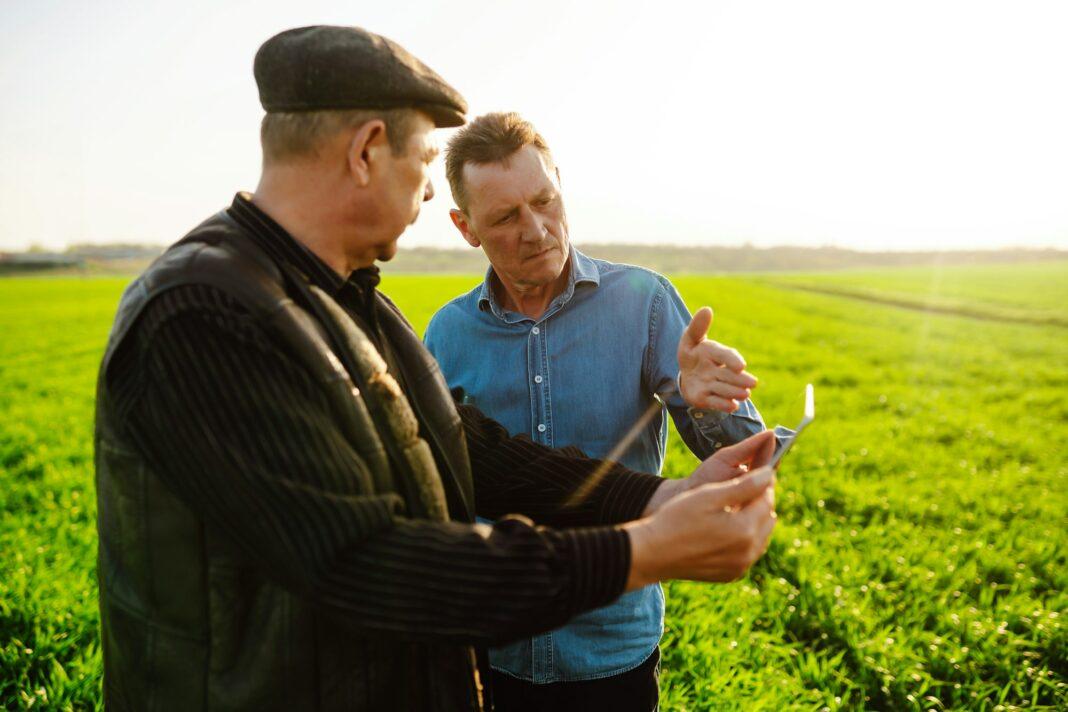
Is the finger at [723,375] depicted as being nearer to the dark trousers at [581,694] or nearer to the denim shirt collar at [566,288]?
the denim shirt collar at [566,288]

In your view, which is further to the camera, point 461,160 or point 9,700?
point 9,700

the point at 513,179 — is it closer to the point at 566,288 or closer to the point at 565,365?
the point at 566,288

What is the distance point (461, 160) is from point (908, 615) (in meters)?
3.91

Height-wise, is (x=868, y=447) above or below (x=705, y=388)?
below

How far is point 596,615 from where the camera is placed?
249 cm

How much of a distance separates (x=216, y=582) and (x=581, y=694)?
1.52 metres

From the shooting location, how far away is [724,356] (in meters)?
2.21

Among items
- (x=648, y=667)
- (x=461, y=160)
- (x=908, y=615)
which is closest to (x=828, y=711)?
(x=908, y=615)

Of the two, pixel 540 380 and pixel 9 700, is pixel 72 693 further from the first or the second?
pixel 540 380

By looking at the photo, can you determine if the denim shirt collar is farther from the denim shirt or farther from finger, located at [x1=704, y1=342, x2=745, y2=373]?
finger, located at [x1=704, y1=342, x2=745, y2=373]

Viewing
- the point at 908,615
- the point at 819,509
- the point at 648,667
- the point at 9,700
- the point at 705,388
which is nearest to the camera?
the point at 705,388

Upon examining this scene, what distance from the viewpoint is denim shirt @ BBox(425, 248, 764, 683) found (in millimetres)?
2506

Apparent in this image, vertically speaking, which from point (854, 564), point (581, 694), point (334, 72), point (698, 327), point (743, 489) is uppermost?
point (334, 72)

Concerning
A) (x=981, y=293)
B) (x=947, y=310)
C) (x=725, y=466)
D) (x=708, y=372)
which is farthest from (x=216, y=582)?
(x=981, y=293)
